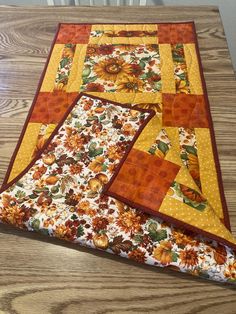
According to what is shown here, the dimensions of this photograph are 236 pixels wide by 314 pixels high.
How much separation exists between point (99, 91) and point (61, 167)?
308 mm

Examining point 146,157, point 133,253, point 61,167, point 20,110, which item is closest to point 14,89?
point 20,110

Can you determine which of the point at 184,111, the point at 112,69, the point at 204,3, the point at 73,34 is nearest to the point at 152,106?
the point at 184,111

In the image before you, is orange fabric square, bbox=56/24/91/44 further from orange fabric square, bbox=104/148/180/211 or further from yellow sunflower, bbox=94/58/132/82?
orange fabric square, bbox=104/148/180/211

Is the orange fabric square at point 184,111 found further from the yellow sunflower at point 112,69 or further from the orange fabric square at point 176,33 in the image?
the orange fabric square at point 176,33

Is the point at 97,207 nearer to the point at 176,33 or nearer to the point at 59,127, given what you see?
the point at 59,127

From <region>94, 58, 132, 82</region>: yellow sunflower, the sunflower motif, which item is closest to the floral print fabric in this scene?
<region>94, 58, 132, 82</region>: yellow sunflower

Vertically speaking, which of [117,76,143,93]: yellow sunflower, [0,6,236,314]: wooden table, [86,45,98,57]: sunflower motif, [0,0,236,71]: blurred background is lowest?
[0,6,236,314]: wooden table

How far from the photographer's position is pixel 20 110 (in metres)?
0.93

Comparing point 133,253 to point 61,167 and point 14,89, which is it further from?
point 14,89

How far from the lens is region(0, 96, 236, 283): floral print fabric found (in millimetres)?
618

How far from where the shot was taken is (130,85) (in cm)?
96

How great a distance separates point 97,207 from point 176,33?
28.6 inches

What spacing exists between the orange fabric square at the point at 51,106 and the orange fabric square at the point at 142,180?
0.28 m

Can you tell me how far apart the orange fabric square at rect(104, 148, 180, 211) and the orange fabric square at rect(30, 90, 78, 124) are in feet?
0.92
